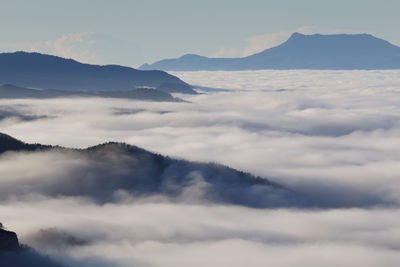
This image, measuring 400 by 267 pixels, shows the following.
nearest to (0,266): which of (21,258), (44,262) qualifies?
(21,258)

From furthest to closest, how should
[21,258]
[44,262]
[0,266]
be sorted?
1. [44,262]
2. [21,258]
3. [0,266]

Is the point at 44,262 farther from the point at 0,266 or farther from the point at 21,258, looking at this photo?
the point at 0,266

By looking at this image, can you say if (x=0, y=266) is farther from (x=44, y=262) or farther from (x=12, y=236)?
(x=44, y=262)

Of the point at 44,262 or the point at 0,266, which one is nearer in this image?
the point at 0,266

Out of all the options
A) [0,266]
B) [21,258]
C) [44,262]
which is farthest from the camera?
[44,262]

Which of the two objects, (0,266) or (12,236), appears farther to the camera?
(12,236)

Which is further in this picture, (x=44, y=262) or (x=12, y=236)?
(x=44, y=262)
